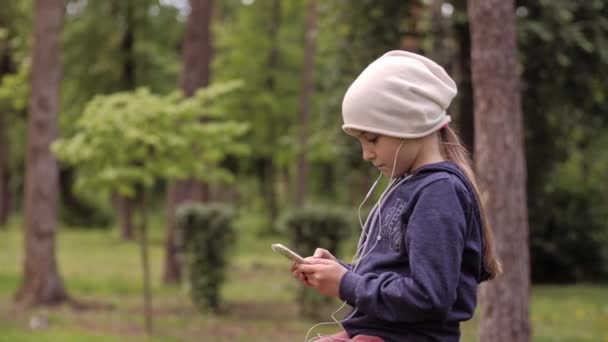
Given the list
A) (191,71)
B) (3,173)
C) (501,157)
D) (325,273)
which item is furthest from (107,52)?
(325,273)

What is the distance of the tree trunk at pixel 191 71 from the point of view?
1541 centimetres

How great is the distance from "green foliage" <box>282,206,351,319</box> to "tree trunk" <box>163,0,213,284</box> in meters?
3.89

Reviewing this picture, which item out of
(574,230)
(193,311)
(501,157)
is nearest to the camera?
(501,157)

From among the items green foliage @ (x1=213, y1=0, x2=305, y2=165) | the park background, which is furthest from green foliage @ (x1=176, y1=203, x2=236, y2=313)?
green foliage @ (x1=213, y1=0, x2=305, y2=165)

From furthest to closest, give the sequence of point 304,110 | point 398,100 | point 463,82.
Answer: point 304,110 → point 463,82 → point 398,100

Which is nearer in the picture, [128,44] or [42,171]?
[42,171]

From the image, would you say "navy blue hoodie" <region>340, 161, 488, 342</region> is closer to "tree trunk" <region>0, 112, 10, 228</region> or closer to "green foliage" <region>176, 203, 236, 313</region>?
"green foliage" <region>176, 203, 236, 313</region>

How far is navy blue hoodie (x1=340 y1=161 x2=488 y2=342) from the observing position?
229 centimetres

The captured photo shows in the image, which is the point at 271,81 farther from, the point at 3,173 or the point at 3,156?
the point at 3,173

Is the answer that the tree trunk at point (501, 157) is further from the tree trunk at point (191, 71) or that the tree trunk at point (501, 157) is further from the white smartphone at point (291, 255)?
the tree trunk at point (191, 71)

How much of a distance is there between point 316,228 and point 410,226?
9.20 m

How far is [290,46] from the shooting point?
30.4 m

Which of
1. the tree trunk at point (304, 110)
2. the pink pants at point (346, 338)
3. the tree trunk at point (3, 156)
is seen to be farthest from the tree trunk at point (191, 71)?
the tree trunk at point (3, 156)

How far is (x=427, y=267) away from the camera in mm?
2283
